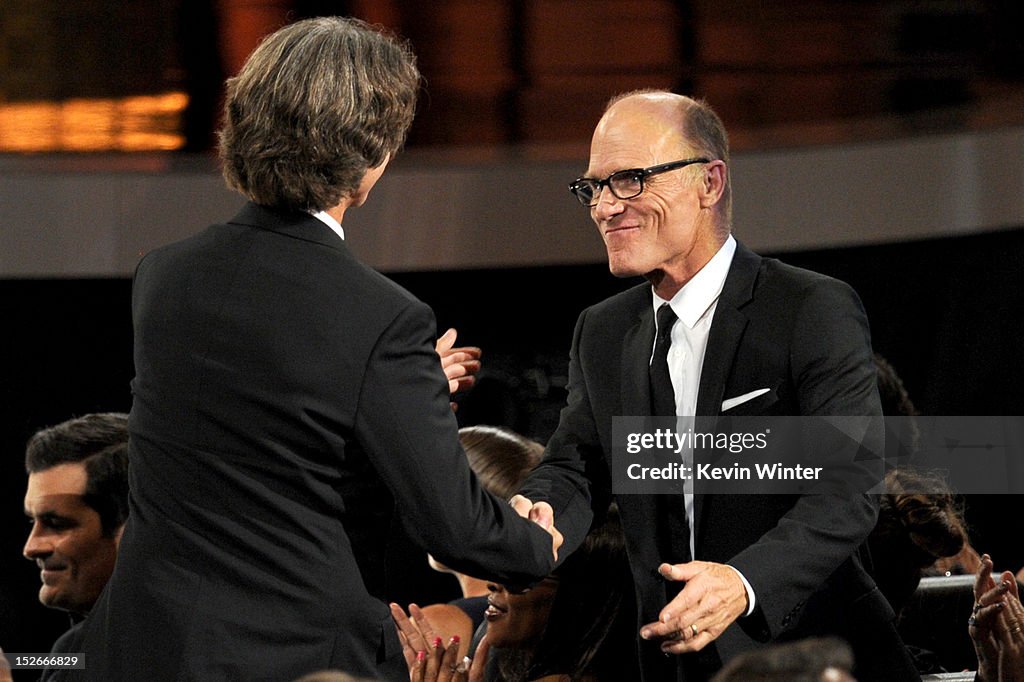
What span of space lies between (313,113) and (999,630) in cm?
128

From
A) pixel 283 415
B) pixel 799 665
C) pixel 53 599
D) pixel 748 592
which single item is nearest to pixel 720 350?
pixel 748 592

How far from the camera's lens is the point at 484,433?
8.45 feet

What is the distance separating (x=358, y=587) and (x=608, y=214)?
2.26 feet

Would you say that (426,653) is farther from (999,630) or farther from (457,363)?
(999,630)

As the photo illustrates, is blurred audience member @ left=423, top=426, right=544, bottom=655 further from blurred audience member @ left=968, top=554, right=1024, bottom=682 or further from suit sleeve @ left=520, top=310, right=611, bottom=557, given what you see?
blurred audience member @ left=968, top=554, right=1024, bottom=682

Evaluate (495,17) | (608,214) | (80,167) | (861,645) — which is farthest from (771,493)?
(495,17)

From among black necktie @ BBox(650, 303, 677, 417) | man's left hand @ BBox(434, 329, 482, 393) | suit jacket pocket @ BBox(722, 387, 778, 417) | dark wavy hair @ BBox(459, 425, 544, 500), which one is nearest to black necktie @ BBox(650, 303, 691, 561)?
black necktie @ BBox(650, 303, 677, 417)

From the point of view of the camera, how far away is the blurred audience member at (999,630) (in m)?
2.03

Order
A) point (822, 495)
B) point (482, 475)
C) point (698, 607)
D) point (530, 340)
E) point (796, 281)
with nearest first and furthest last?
point (698, 607)
point (822, 495)
point (796, 281)
point (482, 475)
point (530, 340)

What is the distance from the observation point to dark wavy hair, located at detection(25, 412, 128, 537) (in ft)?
8.50

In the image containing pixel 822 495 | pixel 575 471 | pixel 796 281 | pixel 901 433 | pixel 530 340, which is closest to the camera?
pixel 822 495

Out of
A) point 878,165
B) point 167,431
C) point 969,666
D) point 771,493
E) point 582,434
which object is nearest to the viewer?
point 167,431

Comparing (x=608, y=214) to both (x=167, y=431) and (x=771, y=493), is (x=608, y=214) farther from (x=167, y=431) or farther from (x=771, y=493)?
(x=167, y=431)

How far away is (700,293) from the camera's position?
6.34 feet
